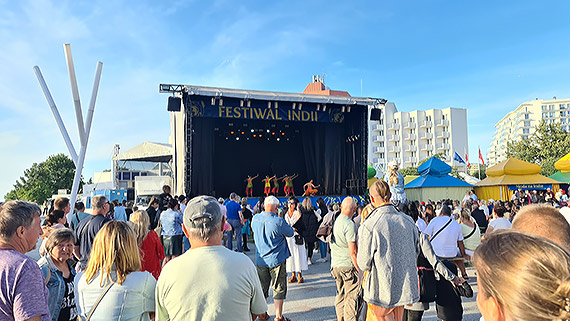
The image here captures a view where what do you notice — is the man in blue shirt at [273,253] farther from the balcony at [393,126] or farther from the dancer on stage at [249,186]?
the balcony at [393,126]

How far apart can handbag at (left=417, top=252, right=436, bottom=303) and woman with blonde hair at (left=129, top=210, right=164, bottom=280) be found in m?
2.68

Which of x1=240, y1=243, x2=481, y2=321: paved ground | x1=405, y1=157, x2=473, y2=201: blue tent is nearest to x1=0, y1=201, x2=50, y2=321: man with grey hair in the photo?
x1=240, y1=243, x2=481, y2=321: paved ground

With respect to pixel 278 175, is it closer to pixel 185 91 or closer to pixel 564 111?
pixel 185 91

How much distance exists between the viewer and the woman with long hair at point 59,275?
224 cm

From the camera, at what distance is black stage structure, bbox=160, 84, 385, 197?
41.3 ft

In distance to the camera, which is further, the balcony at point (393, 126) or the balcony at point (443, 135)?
the balcony at point (393, 126)

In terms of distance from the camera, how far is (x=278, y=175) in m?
17.0

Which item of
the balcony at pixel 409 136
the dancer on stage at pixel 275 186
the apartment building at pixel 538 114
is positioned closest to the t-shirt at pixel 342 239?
the dancer on stage at pixel 275 186

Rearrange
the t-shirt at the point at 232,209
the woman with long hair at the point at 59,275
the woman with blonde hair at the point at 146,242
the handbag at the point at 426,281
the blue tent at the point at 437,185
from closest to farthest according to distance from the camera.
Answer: the woman with long hair at the point at 59,275 < the handbag at the point at 426,281 < the woman with blonde hair at the point at 146,242 < the t-shirt at the point at 232,209 < the blue tent at the point at 437,185

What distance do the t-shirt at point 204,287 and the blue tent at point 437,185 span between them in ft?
61.9

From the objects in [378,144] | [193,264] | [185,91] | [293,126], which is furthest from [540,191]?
[378,144]

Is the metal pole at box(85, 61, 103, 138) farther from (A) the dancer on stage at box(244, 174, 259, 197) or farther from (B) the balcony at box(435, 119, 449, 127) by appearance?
(B) the balcony at box(435, 119, 449, 127)

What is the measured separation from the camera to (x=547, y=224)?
6.00 feet

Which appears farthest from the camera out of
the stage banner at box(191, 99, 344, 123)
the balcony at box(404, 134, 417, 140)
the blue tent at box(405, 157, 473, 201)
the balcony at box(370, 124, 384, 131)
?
the balcony at box(370, 124, 384, 131)
